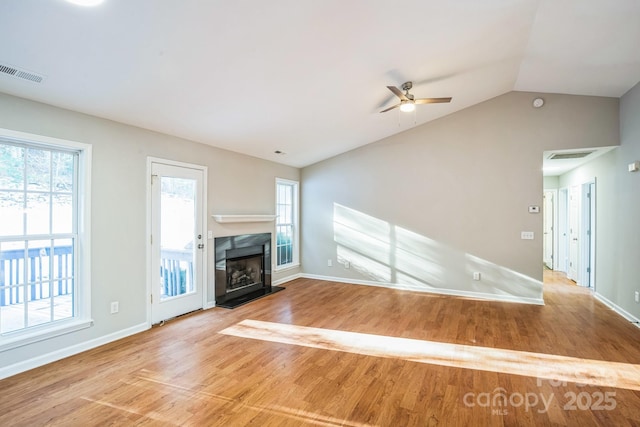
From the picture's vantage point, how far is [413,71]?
149 inches

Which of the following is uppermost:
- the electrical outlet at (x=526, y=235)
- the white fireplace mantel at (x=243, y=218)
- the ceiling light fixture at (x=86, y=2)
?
the ceiling light fixture at (x=86, y=2)

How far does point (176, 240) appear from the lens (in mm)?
4258

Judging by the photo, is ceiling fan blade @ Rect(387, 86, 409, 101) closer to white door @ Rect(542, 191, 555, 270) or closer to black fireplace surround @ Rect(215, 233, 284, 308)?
black fireplace surround @ Rect(215, 233, 284, 308)

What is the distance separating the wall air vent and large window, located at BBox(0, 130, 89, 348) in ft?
1.83

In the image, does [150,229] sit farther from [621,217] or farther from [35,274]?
[621,217]

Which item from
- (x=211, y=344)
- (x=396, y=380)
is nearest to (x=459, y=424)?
(x=396, y=380)

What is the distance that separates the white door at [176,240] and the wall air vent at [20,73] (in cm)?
147

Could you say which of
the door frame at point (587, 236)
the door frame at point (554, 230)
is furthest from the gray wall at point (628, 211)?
the door frame at point (554, 230)

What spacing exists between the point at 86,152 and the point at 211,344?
2477 mm

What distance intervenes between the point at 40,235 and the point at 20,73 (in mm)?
1488

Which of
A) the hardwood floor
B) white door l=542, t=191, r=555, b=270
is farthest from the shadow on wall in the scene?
white door l=542, t=191, r=555, b=270

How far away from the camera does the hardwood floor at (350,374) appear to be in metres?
2.19

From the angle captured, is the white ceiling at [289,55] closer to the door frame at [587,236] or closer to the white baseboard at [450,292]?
the door frame at [587,236]

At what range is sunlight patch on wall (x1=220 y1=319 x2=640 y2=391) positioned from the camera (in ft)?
8.84
